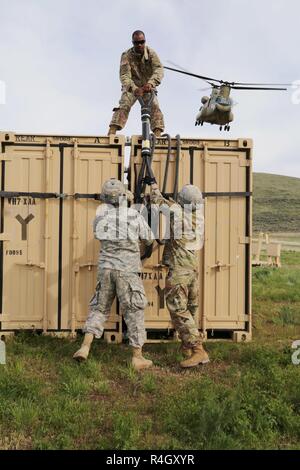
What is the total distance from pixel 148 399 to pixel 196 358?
1.10 metres

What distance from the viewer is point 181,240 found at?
20.3 feet

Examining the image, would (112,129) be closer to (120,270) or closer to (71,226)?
(71,226)

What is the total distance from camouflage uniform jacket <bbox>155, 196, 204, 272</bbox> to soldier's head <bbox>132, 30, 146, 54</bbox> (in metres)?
3.03

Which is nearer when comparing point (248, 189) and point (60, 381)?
point (60, 381)

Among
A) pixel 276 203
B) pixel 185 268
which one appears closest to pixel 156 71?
pixel 185 268

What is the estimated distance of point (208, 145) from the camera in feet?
23.6

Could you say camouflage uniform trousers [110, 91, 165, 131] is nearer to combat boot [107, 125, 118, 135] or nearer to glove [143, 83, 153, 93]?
combat boot [107, 125, 118, 135]

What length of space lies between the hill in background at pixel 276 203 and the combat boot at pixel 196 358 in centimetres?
6824

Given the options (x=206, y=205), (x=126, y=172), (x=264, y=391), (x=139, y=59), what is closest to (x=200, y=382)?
(x=264, y=391)

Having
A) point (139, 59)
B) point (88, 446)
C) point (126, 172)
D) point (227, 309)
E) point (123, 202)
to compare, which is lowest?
point (88, 446)

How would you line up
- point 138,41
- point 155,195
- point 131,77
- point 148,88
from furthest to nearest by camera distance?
point 131,77
point 138,41
point 148,88
point 155,195
